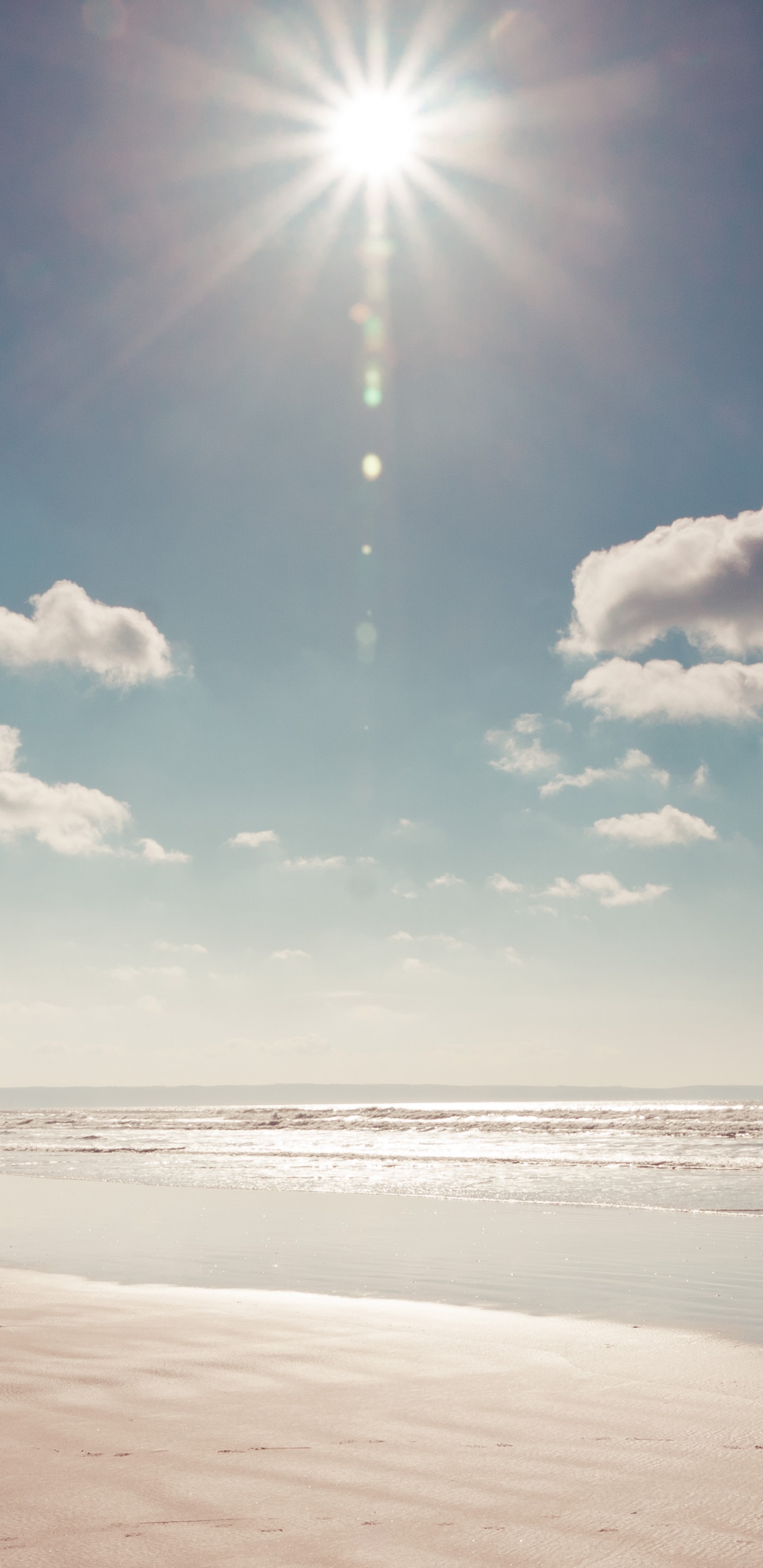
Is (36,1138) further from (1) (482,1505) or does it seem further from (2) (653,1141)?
(1) (482,1505)

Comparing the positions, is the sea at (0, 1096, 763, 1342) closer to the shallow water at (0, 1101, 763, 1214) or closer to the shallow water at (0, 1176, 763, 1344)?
the shallow water at (0, 1176, 763, 1344)

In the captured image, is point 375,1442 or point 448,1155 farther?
point 448,1155

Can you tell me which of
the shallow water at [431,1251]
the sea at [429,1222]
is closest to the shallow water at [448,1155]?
the sea at [429,1222]

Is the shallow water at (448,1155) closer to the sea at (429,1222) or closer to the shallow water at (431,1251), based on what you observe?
the sea at (429,1222)

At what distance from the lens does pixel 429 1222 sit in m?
16.0

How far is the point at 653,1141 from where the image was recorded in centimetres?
3912

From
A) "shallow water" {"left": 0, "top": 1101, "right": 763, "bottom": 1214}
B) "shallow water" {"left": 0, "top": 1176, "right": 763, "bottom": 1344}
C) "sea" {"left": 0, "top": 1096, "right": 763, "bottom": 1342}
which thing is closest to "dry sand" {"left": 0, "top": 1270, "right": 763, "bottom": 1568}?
"shallow water" {"left": 0, "top": 1176, "right": 763, "bottom": 1344}

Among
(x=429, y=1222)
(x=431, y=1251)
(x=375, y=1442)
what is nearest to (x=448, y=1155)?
(x=429, y=1222)

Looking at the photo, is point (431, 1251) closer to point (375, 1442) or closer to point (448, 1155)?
point (375, 1442)

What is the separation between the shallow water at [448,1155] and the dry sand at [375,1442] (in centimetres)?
1108

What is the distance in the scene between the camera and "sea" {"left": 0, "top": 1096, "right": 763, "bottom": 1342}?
10.8m

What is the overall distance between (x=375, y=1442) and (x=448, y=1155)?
29.3m

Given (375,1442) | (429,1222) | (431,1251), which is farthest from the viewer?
(429,1222)

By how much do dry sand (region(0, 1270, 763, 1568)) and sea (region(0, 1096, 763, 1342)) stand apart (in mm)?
1764
